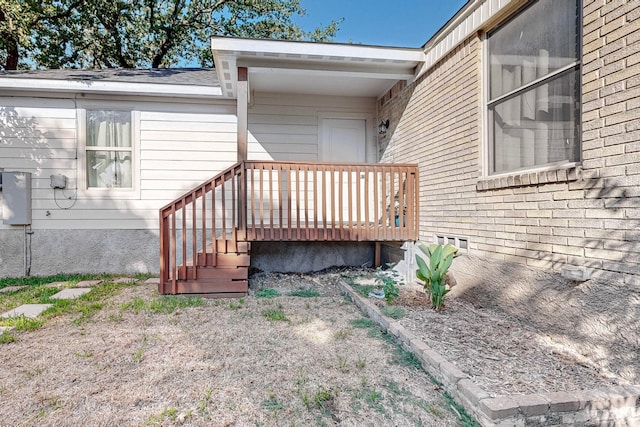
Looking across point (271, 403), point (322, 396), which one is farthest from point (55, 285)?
point (322, 396)

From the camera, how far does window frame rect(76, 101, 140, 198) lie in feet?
18.7

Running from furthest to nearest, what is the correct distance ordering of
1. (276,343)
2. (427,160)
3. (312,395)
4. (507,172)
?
(427,160)
(507,172)
(276,343)
(312,395)

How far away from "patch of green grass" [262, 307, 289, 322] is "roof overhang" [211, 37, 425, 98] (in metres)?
3.22

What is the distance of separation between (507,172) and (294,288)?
3114 millimetres

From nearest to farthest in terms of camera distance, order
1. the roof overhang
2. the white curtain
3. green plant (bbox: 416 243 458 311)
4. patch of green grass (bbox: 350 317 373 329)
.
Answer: the white curtain → patch of green grass (bbox: 350 317 373 329) → green plant (bbox: 416 243 458 311) → the roof overhang

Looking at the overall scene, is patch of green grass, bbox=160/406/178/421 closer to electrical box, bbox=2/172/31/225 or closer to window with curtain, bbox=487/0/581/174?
window with curtain, bbox=487/0/581/174

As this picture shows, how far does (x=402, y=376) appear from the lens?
95.3 inches

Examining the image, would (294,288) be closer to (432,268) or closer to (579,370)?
(432,268)

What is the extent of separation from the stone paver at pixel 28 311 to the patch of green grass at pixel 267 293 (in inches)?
92.2

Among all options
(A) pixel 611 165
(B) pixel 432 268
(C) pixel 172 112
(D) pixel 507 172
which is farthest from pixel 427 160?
(C) pixel 172 112

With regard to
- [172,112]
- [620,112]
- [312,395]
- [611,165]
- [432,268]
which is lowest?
[312,395]

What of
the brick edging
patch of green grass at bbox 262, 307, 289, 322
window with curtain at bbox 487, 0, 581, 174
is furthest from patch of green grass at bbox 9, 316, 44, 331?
window with curtain at bbox 487, 0, 581, 174

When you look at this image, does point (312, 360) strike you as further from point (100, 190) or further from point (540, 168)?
point (100, 190)

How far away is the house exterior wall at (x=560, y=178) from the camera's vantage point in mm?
2295
